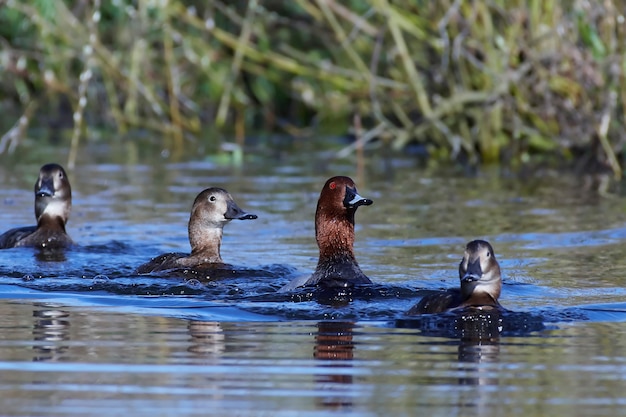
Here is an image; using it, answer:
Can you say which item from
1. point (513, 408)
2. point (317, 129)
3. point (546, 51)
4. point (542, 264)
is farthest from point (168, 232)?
point (317, 129)

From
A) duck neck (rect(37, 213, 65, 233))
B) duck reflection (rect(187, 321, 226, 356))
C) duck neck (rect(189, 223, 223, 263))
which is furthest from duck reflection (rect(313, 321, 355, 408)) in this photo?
duck neck (rect(37, 213, 65, 233))

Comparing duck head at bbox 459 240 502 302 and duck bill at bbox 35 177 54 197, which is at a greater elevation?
duck bill at bbox 35 177 54 197

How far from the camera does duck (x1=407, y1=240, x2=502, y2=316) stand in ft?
24.7

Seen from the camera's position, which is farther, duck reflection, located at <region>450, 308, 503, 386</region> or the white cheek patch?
the white cheek patch

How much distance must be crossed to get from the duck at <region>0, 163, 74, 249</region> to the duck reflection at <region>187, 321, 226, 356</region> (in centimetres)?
368

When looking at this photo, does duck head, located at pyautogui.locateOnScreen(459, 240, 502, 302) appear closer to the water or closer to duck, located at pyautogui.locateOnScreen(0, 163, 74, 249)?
the water

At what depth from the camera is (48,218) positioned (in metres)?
11.4

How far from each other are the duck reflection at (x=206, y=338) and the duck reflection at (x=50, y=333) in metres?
0.66

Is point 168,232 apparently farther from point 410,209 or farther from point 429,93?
point 429,93

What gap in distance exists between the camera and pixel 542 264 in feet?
33.2

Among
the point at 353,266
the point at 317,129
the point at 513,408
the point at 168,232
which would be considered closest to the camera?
the point at 513,408

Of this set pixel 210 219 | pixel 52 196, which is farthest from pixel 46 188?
pixel 210 219

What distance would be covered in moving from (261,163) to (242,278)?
27.3ft

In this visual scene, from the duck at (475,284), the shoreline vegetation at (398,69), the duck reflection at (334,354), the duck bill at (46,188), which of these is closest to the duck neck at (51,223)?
the duck bill at (46,188)
